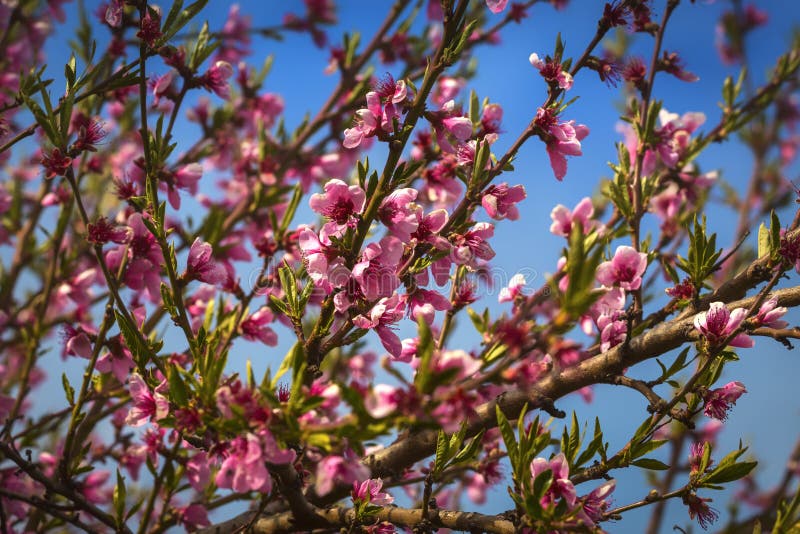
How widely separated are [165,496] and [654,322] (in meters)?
2.12

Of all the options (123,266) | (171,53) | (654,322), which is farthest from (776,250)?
(123,266)

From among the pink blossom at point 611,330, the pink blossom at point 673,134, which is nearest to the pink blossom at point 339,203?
the pink blossom at point 611,330

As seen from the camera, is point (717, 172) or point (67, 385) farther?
point (717, 172)

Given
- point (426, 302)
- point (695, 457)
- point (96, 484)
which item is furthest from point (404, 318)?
point (96, 484)

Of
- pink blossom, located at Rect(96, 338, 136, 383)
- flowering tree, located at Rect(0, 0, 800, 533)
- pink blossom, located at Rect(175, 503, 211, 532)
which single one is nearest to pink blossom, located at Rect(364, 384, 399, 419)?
flowering tree, located at Rect(0, 0, 800, 533)

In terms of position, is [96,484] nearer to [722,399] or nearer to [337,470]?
[337,470]

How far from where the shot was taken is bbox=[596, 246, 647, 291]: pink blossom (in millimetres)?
2131

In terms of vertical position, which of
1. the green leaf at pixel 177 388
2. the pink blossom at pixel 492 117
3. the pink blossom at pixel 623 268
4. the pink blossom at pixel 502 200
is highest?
the pink blossom at pixel 492 117

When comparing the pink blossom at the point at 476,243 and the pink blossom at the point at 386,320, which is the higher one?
the pink blossom at the point at 476,243

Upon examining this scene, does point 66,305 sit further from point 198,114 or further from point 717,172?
Result: point 717,172

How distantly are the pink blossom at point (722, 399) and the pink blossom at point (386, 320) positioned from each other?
40.5 inches

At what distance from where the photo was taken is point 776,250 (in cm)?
195

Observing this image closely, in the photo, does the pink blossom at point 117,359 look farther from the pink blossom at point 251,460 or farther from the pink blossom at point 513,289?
the pink blossom at point 513,289

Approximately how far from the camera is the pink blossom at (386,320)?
5.84 ft
